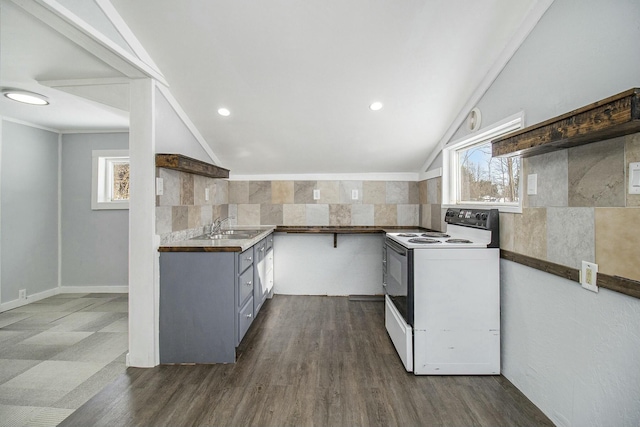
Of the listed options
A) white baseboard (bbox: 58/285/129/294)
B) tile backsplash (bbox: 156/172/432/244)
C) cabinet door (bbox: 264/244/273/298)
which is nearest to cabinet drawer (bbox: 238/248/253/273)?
cabinet door (bbox: 264/244/273/298)

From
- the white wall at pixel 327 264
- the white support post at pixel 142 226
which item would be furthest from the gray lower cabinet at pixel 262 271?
the white support post at pixel 142 226

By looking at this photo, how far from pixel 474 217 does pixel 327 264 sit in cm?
205

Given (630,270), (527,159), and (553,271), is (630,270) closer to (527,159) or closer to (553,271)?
(553,271)

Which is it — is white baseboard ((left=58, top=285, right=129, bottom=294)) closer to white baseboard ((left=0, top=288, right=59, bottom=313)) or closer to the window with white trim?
white baseboard ((left=0, top=288, right=59, bottom=313))

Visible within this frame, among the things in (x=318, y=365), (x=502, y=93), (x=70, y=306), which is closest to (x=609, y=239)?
(x=502, y=93)

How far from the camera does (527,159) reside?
1809mm

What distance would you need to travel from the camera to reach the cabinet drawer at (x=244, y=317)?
2279mm

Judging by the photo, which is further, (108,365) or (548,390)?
(108,365)

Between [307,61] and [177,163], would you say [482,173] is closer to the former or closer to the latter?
[307,61]

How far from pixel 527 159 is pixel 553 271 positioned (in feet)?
2.24

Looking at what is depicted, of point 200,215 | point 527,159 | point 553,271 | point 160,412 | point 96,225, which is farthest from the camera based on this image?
point 96,225

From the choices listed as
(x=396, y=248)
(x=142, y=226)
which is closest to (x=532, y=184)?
(x=396, y=248)

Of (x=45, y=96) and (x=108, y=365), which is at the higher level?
(x=45, y=96)

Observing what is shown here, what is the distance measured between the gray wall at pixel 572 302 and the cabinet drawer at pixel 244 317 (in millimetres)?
1897
